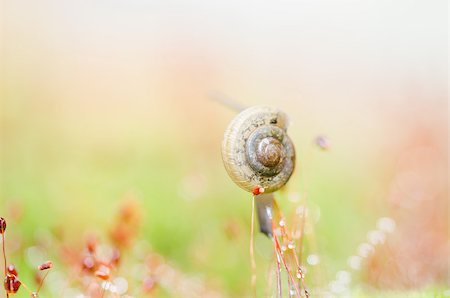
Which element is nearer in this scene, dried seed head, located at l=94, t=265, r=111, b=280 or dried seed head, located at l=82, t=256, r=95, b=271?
dried seed head, located at l=94, t=265, r=111, b=280

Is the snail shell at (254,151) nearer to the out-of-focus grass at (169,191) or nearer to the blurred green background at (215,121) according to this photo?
the blurred green background at (215,121)

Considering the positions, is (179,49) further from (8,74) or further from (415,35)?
(415,35)

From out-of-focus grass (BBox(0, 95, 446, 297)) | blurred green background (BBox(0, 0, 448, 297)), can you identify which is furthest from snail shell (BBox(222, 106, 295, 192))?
out-of-focus grass (BBox(0, 95, 446, 297))

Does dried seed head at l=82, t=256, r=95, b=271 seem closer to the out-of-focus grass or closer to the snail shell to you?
the snail shell

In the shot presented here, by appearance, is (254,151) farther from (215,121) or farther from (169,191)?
(215,121)

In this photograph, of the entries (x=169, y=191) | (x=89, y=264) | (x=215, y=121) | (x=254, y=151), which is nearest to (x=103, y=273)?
(x=89, y=264)

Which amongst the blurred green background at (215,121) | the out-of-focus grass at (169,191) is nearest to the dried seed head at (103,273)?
the blurred green background at (215,121)
